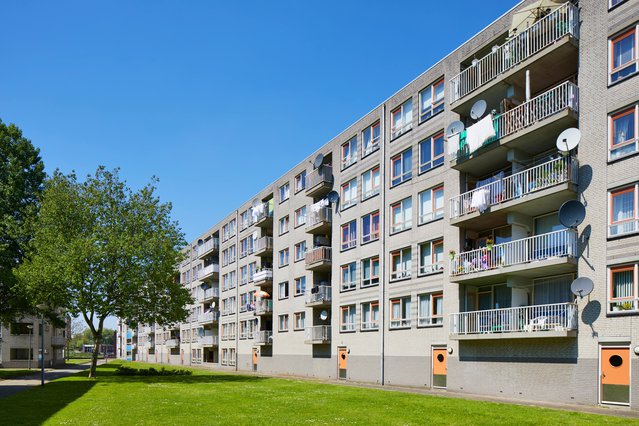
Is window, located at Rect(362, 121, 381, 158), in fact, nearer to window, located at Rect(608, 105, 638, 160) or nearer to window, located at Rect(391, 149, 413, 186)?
window, located at Rect(391, 149, 413, 186)

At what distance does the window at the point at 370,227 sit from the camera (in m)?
38.5

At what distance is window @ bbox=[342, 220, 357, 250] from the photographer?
41.2 meters

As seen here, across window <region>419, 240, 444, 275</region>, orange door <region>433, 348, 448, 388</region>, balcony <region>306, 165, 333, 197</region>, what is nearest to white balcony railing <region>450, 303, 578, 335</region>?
orange door <region>433, 348, 448, 388</region>

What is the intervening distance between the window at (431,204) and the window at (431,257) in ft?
4.48

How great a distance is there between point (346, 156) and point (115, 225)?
17.0 metres

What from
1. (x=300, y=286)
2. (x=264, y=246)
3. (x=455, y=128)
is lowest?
(x=300, y=286)

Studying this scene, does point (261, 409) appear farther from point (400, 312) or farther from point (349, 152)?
point (349, 152)

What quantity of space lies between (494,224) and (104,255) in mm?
23880

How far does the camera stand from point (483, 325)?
2753 cm

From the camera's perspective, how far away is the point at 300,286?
166ft

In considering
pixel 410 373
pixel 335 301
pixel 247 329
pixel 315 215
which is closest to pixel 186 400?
pixel 410 373

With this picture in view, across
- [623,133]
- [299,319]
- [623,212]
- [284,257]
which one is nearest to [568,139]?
[623,133]

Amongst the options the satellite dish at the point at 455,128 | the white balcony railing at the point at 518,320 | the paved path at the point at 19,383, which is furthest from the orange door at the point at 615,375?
the paved path at the point at 19,383

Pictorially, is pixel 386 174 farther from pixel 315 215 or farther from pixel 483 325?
pixel 483 325
